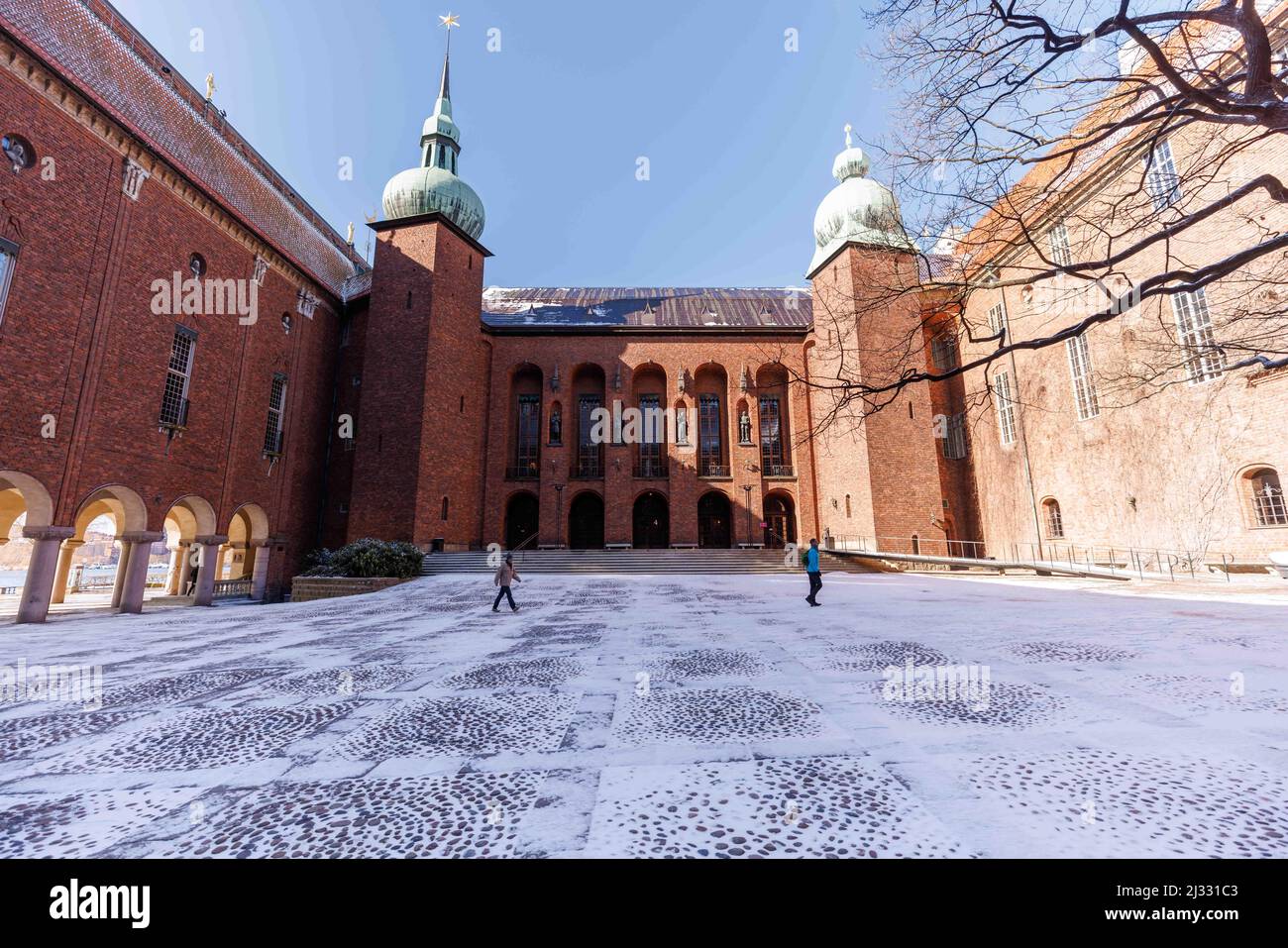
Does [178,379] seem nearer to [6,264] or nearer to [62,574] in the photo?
[6,264]

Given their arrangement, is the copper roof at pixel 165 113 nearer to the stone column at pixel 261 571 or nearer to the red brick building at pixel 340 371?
the red brick building at pixel 340 371

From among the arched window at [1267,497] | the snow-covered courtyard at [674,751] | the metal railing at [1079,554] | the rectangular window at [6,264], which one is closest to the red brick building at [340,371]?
the rectangular window at [6,264]

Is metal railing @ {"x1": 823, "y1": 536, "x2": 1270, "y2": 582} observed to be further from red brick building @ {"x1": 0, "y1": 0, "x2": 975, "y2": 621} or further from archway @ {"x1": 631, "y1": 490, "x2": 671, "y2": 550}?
archway @ {"x1": 631, "y1": 490, "x2": 671, "y2": 550}

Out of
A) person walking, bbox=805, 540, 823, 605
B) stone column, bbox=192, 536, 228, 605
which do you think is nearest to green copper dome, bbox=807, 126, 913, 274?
person walking, bbox=805, 540, 823, 605

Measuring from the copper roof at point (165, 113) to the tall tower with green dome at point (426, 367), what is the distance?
13.1 feet

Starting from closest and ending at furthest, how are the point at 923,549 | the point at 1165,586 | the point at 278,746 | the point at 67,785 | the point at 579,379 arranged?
the point at 67,785 < the point at 278,746 < the point at 1165,586 < the point at 923,549 < the point at 579,379

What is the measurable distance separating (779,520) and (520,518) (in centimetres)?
1370

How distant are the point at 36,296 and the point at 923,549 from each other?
28722 mm

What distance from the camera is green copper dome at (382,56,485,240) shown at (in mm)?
24672

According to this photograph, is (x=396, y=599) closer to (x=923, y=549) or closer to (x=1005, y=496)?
(x=923, y=549)

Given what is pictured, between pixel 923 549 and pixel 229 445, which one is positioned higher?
pixel 229 445

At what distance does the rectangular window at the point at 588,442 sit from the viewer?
27547 millimetres
